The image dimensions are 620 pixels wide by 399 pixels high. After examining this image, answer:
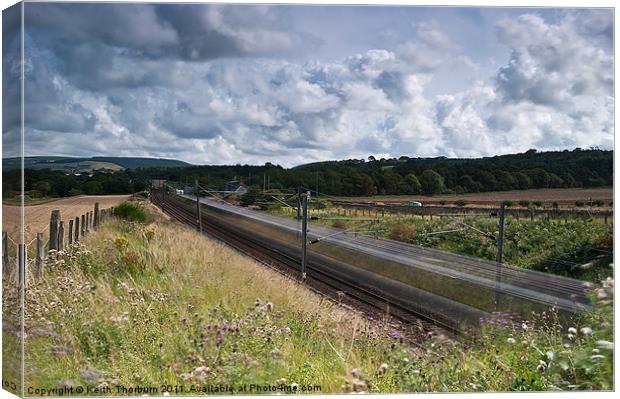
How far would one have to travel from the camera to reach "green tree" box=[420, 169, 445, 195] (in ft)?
25.9

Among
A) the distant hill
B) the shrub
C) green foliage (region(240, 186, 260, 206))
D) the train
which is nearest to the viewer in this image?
the distant hill

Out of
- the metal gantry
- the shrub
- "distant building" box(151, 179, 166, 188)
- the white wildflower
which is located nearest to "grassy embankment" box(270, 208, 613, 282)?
the shrub

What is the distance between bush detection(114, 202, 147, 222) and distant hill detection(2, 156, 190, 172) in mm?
689

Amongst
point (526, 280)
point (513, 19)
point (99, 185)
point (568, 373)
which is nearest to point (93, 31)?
point (99, 185)

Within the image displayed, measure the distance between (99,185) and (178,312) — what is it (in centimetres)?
156

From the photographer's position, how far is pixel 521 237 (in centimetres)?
790

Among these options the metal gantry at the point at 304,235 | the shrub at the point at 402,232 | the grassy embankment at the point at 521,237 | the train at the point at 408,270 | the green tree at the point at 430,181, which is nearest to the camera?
the grassy embankment at the point at 521,237

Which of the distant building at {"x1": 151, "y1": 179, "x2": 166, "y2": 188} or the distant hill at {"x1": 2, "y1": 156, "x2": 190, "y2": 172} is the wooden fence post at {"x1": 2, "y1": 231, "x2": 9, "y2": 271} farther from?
the distant building at {"x1": 151, "y1": 179, "x2": 166, "y2": 188}

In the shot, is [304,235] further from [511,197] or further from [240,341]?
[511,197]

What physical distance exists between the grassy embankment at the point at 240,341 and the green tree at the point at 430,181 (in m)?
1.50

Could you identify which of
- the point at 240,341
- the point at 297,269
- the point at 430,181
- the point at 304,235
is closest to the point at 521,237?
the point at 430,181

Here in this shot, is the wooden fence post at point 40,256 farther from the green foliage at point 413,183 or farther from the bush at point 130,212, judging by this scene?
the green foliage at point 413,183

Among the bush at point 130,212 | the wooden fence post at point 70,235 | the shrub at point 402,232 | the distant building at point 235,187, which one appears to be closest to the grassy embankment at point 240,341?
Answer: the wooden fence post at point 70,235

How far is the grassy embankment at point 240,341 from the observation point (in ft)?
22.6
